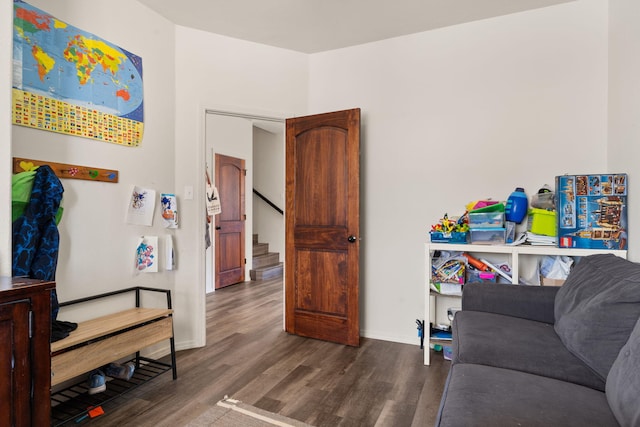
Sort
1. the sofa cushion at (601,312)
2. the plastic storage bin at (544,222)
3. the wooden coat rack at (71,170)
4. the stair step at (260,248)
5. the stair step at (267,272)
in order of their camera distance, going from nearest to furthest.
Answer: the sofa cushion at (601,312)
the wooden coat rack at (71,170)
the plastic storage bin at (544,222)
the stair step at (267,272)
the stair step at (260,248)

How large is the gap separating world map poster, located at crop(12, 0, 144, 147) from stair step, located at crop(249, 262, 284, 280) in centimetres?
366

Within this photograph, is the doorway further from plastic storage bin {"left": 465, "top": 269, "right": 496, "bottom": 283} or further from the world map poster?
plastic storage bin {"left": 465, "top": 269, "right": 496, "bottom": 283}

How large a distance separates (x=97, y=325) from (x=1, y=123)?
3.91ft

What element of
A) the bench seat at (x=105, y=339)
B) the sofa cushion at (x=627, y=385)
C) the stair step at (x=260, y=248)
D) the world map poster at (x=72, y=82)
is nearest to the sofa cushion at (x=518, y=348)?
the sofa cushion at (x=627, y=385)

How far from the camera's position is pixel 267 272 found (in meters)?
6.04

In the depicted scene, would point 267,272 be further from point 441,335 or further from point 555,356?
point 555,356

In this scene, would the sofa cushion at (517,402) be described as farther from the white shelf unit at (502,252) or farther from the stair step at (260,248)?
the stair step at (260,248)

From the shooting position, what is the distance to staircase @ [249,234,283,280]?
5.91 meters

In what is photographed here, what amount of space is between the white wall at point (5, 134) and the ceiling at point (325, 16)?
4.30ft

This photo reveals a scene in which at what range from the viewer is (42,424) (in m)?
1.20

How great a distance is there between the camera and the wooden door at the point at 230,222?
5254 millimetres

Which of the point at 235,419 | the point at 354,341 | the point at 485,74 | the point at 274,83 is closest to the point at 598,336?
the point at 235,419

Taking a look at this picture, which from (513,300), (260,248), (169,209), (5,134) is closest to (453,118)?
(513,300)

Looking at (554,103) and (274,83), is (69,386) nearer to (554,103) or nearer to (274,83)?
(274,83)
